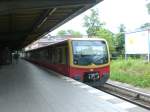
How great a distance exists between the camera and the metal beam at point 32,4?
14.5 metres

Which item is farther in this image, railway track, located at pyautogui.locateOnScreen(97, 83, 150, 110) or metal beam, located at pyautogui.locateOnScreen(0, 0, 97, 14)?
metal beam, located at pyautogui.locateOnScreen(0, 0, 97, 14)

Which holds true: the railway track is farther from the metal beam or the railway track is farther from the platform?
the metal beam

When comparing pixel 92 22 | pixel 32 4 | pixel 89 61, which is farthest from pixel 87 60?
pixel 92 22

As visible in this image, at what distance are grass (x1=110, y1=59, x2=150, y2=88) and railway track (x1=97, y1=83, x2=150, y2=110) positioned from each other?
5.55 feet

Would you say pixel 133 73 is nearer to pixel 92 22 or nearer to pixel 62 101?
pixel 62 101

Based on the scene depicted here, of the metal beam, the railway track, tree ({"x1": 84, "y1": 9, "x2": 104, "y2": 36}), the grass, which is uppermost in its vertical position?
tree ({"x1": 84, "y1": 9, "x2": 104, "y2": 36})

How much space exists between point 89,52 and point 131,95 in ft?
12.3

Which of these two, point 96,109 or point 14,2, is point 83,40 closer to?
point 14,2

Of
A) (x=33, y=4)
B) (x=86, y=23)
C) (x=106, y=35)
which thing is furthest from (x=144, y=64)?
(x=86, y=23)

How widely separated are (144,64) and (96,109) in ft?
62.3

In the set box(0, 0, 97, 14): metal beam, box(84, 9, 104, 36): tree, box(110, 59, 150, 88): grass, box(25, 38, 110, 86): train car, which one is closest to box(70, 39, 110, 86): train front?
box(25, 38, 110, 86): train car

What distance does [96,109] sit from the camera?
30.1ft

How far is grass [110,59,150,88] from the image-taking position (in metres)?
20.2

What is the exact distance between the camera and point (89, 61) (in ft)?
60.1
